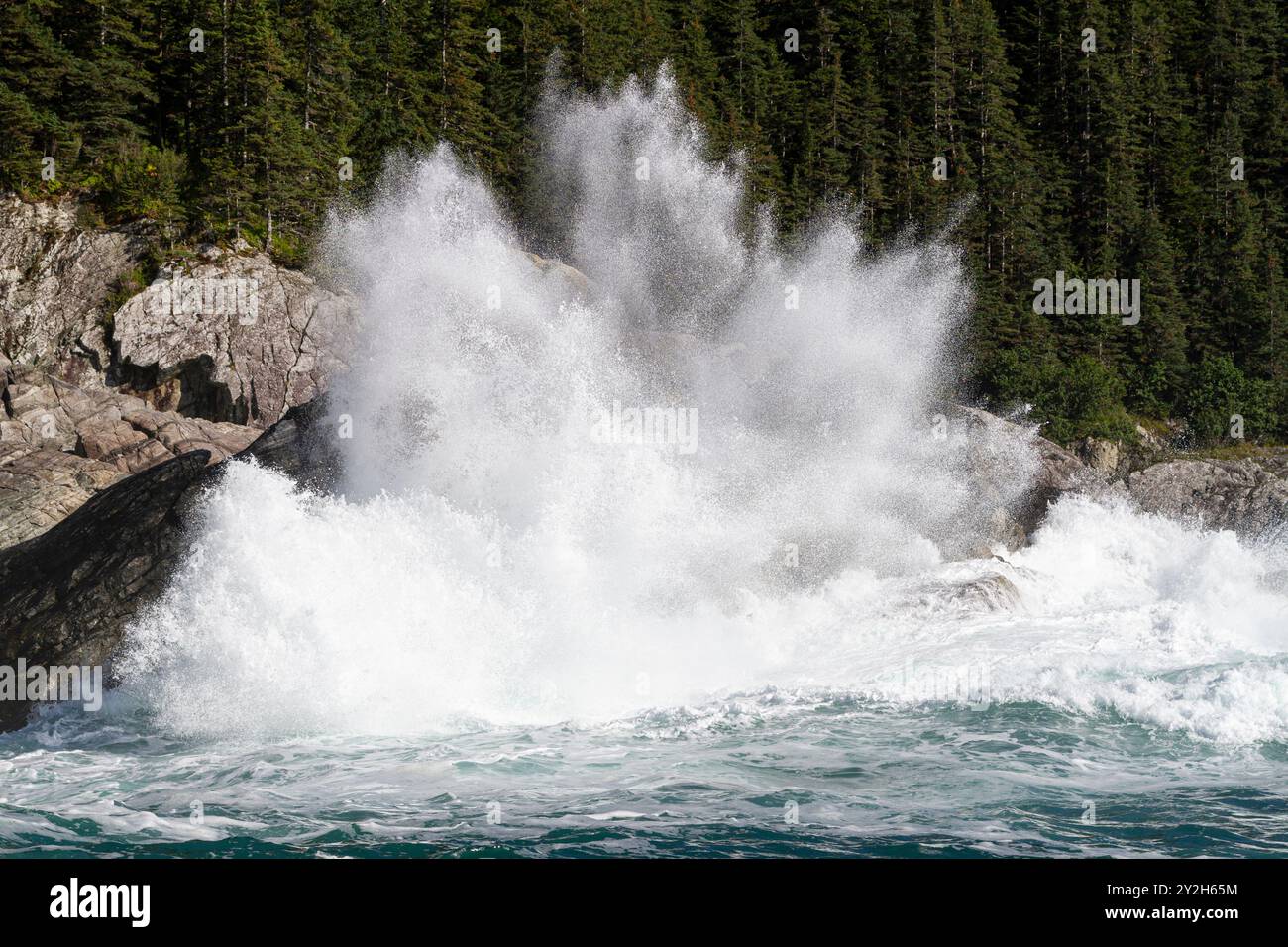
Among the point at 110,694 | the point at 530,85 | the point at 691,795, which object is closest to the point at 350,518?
the point at 110,694

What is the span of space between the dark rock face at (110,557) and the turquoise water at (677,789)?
1.70 meters

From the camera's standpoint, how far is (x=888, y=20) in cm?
6506

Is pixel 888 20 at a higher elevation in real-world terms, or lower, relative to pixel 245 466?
higher

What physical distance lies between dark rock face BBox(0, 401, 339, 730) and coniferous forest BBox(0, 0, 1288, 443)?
19870 millimetres

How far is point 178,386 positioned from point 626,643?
21.6 metres

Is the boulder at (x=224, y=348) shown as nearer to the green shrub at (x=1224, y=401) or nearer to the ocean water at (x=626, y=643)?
the ocean water at (x=626, y=643)

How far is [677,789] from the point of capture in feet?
40.6

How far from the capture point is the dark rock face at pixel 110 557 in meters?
17.2

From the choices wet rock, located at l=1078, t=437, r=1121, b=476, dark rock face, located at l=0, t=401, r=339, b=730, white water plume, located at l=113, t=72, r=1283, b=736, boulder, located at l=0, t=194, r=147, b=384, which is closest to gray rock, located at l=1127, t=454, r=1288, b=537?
wet rock, located at l=1078, t=437, r=1121, b=476

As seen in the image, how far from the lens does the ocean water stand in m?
11.6

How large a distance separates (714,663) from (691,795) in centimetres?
637

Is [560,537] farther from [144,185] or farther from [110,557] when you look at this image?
[144,185]
